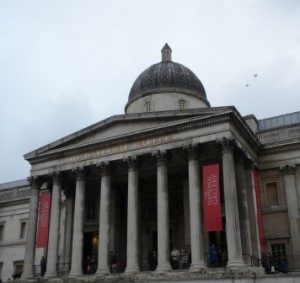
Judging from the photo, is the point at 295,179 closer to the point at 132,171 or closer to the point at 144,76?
the point at 132,171

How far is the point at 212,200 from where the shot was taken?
2197 cm

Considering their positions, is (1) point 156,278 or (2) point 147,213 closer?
(1) point 156,278

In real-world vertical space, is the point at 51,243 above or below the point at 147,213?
below

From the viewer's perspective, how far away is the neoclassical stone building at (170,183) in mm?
22953

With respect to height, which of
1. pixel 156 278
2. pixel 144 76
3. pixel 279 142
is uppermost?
pixel 144 76

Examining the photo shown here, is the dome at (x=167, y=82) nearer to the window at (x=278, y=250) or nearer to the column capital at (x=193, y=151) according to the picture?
the column capital at (x=193, y=151)

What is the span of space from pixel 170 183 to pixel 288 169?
Answer: 7.86 meters

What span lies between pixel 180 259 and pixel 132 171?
589cm

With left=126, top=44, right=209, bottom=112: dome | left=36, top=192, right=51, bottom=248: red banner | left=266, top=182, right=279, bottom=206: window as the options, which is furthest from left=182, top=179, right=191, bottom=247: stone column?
left=36, top=192, right=51, bottom=248: red banner

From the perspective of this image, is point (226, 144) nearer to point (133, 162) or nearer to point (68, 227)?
point (133, 162)

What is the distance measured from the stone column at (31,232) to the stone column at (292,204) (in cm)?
1632

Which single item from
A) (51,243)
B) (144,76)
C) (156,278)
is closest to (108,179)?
(51,243)

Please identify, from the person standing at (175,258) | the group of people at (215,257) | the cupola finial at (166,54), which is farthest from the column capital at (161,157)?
the cupola finial at (166,54)

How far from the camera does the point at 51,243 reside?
26484mm
